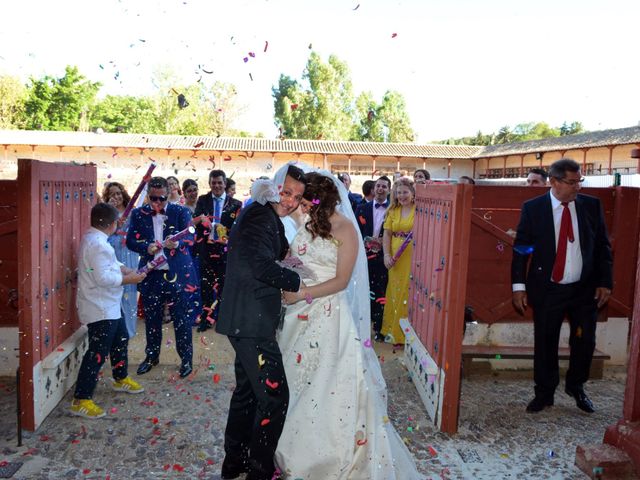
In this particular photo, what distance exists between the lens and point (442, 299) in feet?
14.3

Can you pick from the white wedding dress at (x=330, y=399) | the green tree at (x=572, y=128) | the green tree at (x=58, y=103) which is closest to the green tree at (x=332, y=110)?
the green tree at (x=58, y=103)

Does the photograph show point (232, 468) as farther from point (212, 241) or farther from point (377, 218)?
point (377, 218)

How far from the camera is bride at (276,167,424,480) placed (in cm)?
335

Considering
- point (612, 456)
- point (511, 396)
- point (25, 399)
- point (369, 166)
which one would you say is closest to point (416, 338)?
point (511, 396)

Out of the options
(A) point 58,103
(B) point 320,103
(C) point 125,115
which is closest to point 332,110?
(B) point 320,103

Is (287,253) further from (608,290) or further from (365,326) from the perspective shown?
(608,290)

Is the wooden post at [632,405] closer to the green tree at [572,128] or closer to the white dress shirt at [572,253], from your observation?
the white dress shirt at [572,253]

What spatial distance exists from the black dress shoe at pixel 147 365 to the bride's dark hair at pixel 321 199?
2.93 metres

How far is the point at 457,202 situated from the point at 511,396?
7.08 feet

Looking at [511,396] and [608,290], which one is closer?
[608,290]

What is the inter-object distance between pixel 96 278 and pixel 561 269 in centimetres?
370

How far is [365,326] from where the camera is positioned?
3.67 metres

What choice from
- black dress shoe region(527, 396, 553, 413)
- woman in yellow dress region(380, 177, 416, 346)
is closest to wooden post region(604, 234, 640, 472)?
black dress shoe region(527, 396, 553, 413)

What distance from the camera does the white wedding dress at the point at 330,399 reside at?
131 inches
